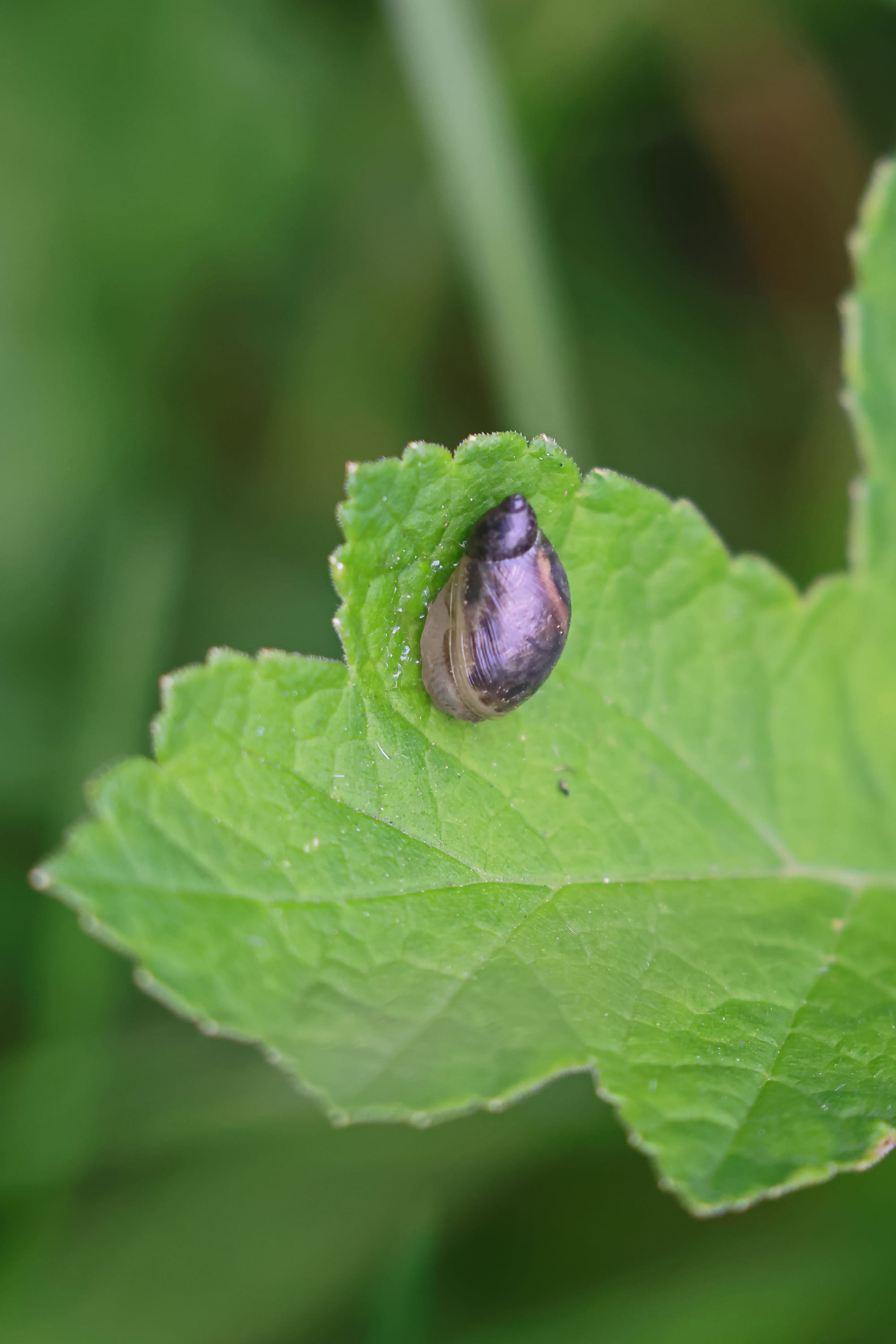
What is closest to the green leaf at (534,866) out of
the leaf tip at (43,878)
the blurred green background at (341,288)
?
the leaf tip at (43,878)

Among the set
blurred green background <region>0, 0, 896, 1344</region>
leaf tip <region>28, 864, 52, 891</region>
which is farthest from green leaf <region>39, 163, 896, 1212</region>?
blurred green background <region>0, 0, 896, 1344</region>

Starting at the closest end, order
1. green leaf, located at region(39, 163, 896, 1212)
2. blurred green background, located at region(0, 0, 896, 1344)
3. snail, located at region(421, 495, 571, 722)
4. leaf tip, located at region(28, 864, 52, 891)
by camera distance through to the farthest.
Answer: leaf tip, located at region(28, 864, 52, 891), green leaf, located at region(39, 163, 896, 1212), snail, located at region(421, 495, 571, 722), blurred green background, located at region(0, 0, 896, 1344)

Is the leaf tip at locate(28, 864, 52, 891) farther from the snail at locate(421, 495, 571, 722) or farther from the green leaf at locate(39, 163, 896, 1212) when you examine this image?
the snail at locate(421, 495, 571, 722)

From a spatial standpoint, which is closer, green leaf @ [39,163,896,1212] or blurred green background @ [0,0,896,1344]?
green leaf @ [39,163,896,1212]

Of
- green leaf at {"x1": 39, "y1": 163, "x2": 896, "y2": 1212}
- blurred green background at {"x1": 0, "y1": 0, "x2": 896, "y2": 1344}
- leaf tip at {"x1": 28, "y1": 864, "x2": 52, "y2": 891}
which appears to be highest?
blurred green background at {"x1": 0, "y1": 0, "x2": 896, "y2": 1344}

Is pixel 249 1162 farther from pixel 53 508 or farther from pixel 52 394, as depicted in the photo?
pixel 52 394

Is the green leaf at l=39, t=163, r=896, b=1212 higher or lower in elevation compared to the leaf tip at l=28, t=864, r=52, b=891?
lower

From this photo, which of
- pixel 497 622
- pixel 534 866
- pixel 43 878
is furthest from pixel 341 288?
pixel 43 878
